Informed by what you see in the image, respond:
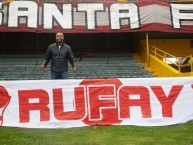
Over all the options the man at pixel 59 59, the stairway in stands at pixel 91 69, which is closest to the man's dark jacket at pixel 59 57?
the man at pixel 59 59

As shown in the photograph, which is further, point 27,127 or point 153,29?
point 153,29

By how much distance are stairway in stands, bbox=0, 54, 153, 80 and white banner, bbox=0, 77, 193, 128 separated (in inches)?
273

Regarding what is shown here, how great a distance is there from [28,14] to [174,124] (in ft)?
34.5

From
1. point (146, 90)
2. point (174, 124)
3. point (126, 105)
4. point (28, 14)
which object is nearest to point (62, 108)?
point (126, 105)

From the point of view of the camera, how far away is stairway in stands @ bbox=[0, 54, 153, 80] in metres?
15.3

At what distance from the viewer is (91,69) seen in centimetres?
1670

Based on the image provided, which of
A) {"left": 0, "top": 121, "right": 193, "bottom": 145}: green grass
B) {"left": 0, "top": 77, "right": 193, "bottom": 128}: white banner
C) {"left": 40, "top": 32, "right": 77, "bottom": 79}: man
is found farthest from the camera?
{"left": 40, "top": 32, "right": 77, "bottom": 79}: man

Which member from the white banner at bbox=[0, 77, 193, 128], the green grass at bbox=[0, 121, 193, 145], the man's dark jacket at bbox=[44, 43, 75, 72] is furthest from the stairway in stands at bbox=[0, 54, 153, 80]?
the green grass at bbox=[0, 121, 193, 145]

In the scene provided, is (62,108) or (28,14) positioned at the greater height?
(28,14)

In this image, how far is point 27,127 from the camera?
742cm

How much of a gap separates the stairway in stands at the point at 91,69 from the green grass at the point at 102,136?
7.73 meters

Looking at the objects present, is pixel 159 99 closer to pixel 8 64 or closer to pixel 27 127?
pixel 27 127

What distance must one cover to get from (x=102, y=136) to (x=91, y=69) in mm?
10236

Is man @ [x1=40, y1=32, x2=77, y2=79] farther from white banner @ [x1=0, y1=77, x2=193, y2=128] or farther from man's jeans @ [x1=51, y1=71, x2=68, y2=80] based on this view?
white banner @ [x1=0, y1=77, x2=193, y2=128]
